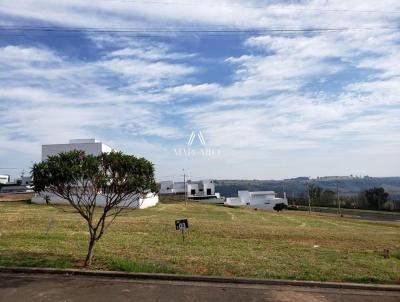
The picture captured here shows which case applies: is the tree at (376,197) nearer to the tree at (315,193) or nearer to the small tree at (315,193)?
the small tree at (315,193)

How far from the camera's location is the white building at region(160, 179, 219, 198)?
125162 millimetres

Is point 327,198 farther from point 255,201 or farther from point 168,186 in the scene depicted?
point 168,186

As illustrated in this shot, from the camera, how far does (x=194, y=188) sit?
5039 inches

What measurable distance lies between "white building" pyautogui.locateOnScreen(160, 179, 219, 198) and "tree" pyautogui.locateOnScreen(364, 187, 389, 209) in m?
42.1

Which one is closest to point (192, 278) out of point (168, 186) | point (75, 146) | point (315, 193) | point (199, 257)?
point (199, 257)

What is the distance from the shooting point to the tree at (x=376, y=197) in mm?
100125

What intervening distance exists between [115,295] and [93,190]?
348 cm

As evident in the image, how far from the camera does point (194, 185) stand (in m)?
129

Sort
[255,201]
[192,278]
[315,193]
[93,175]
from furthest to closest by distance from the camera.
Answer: [315,193] < [255,201] < [93,175] < [192,278]

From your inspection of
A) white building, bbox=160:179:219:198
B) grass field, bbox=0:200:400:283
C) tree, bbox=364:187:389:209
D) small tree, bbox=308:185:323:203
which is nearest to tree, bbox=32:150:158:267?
grass field, bbox=0:200:400:283

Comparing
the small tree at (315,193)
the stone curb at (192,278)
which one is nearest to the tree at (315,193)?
the small tree at (315,193)

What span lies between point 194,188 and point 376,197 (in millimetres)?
50874

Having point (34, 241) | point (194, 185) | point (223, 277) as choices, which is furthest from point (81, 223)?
point (194, 185)

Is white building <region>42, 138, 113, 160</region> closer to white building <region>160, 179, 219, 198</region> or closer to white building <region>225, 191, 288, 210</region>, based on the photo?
white building <region>225, 191, 288, 210</region>
